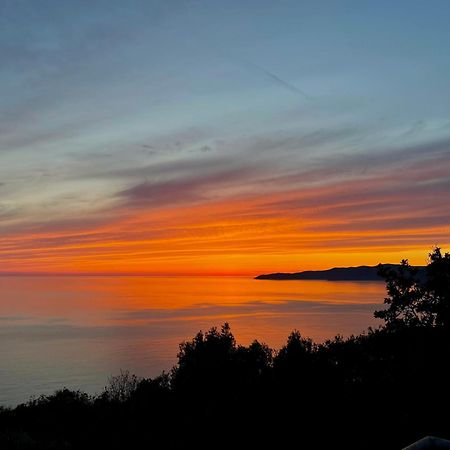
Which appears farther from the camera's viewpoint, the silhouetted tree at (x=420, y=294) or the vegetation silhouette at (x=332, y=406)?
the silhouetted tree at (x=420, y=294)

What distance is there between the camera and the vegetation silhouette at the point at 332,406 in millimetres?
24766

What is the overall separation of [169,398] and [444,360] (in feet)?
85.7

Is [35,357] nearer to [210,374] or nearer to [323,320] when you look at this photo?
[210,374]

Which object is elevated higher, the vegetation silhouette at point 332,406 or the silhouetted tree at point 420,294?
the silhouetted tree at point 420,294

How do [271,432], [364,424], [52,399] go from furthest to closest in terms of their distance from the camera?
[52,399] → [271,432] → [364,424]

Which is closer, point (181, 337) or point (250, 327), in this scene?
point (181, 337)

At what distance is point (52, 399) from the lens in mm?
49625

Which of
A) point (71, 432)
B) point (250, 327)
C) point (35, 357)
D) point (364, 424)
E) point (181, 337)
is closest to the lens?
point (364, 424)

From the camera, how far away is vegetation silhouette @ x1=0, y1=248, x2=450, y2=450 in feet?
81.3

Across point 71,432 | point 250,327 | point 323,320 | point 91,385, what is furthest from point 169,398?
point 323,320

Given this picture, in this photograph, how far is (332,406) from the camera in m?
30.4

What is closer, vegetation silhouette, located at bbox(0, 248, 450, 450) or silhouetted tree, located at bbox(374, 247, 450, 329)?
vegetation silhouette, located at bbox(0, 248, 450, 450)

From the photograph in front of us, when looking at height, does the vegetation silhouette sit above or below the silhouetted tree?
below

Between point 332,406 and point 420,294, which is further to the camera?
point 420,294
